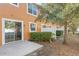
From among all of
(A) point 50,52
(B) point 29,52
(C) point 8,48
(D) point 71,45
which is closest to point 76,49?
(D) point 71,45

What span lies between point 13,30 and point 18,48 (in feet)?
1.96

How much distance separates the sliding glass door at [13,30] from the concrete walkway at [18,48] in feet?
0.85

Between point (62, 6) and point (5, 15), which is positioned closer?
point (62, 6)

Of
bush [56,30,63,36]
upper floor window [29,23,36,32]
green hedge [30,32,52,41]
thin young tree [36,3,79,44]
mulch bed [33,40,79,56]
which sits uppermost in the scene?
thin young tree [36,3,79,44]

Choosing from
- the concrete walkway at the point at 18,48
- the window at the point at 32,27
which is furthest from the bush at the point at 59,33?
the window at the point at 32,27

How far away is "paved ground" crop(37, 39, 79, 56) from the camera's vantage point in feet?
24.2

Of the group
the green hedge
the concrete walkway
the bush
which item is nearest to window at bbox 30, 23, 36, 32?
the green hedge

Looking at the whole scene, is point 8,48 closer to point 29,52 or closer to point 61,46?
point 29,52

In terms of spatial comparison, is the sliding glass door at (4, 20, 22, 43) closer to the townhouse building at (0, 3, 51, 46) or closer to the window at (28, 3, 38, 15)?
the townhouse building at (0, 3, 51, 46)

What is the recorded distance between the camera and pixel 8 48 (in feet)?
24.4

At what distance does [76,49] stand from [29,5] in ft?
5.34

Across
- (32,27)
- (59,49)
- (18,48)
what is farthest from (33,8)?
(59,49)

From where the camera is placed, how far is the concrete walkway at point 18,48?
24.0 ft

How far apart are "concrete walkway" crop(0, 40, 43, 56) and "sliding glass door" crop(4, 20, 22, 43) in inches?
10.2
